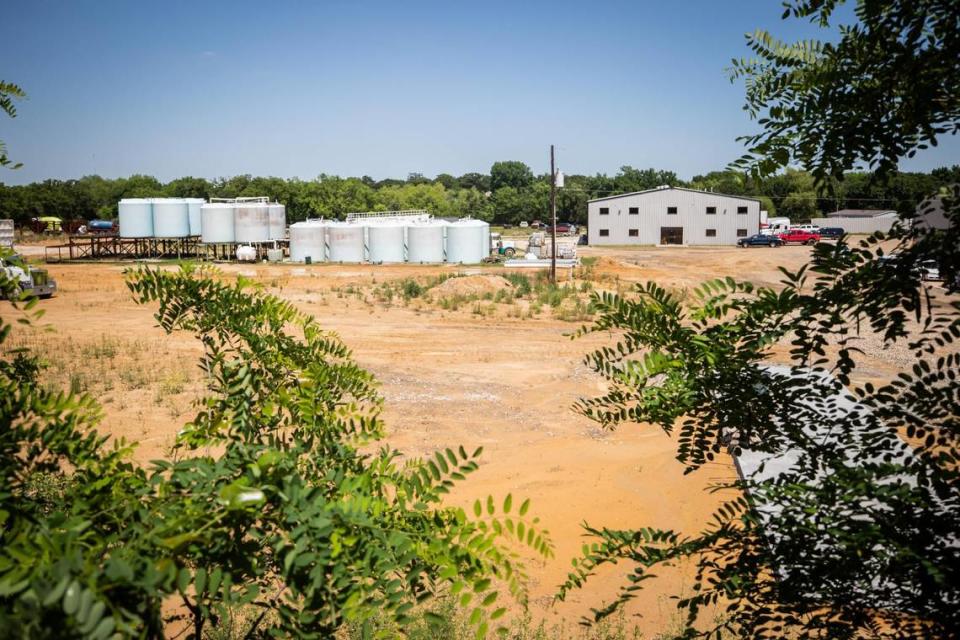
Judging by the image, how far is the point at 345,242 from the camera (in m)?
49.8

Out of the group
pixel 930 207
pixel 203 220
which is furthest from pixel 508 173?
pixel 930 207

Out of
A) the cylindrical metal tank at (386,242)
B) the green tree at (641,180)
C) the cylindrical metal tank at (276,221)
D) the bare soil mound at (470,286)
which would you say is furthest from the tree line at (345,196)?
the bare soil mound at (470,286)

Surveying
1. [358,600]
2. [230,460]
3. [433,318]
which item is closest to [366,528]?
[358,600]

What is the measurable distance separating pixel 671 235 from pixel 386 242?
30438 mm

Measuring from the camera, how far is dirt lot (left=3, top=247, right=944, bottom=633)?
30.9 ft

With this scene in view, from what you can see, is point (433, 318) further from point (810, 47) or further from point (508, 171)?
point (508, 171)

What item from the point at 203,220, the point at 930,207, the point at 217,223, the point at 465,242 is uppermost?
the point at 203,220

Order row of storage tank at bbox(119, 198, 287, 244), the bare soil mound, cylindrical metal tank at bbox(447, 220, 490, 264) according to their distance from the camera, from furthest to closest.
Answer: row of storage tank at bbox(119, 198, 287, 244)
cylindrical metal tank at bbox(447, 220, 490, 264)
the bare soil mound

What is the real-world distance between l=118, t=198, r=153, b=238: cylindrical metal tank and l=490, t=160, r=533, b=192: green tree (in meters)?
103

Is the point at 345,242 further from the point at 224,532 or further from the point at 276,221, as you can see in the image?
the point at 224,532

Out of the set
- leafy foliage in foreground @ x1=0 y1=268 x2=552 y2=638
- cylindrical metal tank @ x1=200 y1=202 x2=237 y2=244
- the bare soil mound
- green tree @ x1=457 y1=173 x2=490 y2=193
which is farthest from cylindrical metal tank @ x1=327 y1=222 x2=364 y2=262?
green tree @ x1=457 y1=173 x2=490 y2=193

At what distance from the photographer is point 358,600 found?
2117 mm

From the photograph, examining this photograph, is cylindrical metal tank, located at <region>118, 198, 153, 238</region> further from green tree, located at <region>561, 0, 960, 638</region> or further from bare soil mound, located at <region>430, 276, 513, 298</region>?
green tree, located at <region>561, 0, 960, 638</region>

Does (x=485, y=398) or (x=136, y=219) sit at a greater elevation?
(x=136, y=219)
